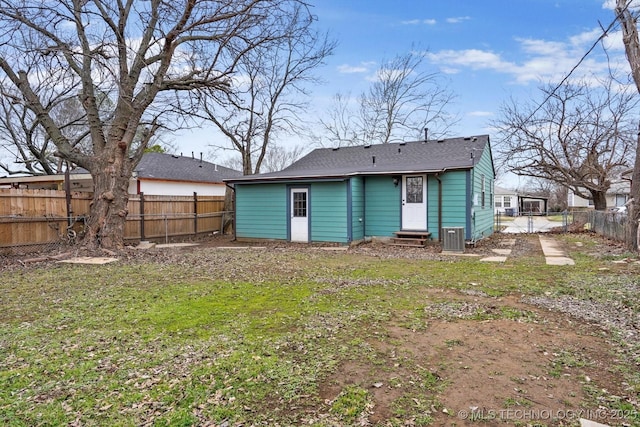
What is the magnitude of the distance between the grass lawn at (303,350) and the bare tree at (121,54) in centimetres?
377

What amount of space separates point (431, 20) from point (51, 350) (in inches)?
467

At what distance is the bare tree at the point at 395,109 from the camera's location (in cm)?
2152

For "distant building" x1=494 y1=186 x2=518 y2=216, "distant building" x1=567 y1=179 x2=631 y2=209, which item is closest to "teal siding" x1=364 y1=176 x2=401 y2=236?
"distant building" x1=567 y1=179 x2=631 y2=209

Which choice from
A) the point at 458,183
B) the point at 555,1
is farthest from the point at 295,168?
the point at 555,1

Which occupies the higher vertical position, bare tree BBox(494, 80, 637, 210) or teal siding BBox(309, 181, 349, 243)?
bare tree BBox(494, 80, 637, 210)

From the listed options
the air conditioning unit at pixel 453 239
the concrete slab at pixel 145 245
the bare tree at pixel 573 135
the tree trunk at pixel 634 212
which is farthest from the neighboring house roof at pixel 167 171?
the tree trunk at pixel 634 212

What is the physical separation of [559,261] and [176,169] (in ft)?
56.7

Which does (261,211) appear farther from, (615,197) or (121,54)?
(615,197)

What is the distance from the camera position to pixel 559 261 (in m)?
8.41

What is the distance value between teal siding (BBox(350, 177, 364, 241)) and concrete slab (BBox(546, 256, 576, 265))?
517 cm

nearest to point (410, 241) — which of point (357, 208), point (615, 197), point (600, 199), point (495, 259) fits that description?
point (357, 208)

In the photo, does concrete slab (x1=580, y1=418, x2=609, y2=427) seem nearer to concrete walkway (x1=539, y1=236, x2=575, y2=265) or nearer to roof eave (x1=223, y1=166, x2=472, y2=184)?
concrete walkway (x1=539, y1=236, x2=575, y2=265)

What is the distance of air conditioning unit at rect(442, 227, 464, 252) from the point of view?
1013 cm

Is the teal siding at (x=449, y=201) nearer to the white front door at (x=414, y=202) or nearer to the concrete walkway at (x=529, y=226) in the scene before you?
the white front door at (x=414, y=202)
